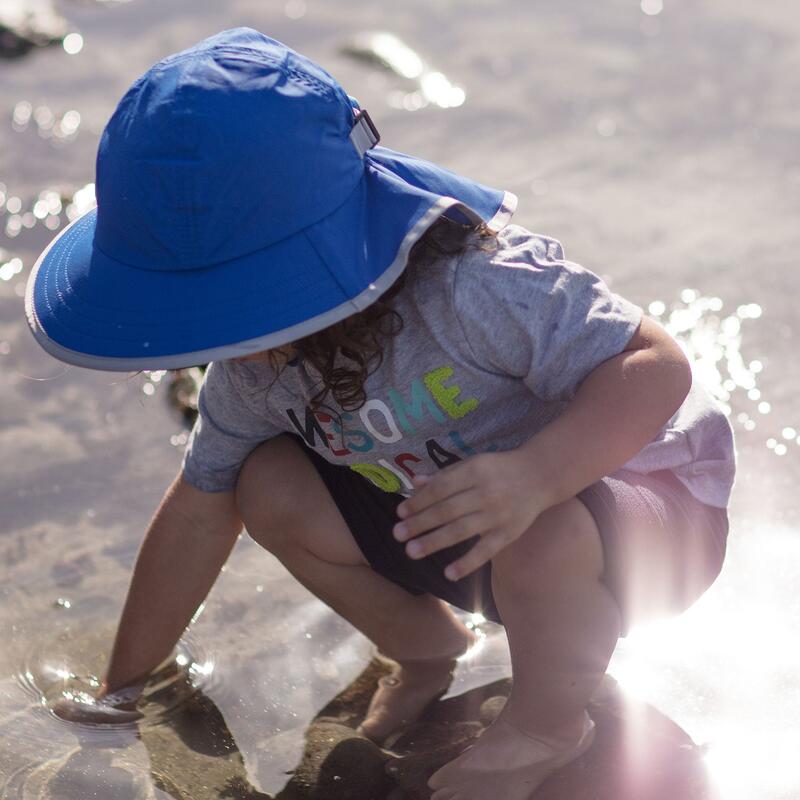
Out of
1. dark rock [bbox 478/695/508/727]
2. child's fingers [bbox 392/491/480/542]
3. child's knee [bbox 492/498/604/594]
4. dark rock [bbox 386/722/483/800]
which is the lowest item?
dark rock [bbox 478/695/508/727]

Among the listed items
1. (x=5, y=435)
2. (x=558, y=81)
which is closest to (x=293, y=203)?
(x=5, y=435)

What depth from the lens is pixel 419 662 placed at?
2.12 meters

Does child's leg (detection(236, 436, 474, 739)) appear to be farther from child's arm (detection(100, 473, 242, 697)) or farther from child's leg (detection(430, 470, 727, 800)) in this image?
child's leg (detection(430, 470, 727, 800))

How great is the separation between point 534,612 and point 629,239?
168cm

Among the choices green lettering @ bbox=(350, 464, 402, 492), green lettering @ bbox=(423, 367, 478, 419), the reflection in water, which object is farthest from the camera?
the reflection in water

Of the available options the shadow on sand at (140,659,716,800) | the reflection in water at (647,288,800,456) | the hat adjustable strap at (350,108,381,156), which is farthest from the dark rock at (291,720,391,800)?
the reflection in water at (647,288,800,456)

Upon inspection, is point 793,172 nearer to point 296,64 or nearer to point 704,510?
point 704,510

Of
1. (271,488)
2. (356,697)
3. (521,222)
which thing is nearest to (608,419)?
(271,488)

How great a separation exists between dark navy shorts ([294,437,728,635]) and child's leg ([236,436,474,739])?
0.08 feet

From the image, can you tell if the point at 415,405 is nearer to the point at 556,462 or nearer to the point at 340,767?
the point at 556,462

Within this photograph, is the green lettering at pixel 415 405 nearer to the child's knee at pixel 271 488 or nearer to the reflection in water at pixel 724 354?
the child's knee at pixel 271 488

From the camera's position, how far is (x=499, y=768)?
181 centimetres

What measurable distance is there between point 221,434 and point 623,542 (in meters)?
0.60

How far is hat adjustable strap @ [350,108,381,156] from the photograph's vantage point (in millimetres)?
1679
